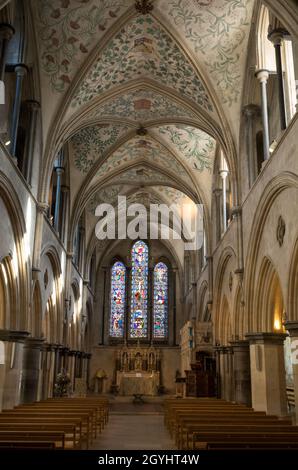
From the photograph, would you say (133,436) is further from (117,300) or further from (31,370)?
(117,300)

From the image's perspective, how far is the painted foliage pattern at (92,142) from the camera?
66.7ft

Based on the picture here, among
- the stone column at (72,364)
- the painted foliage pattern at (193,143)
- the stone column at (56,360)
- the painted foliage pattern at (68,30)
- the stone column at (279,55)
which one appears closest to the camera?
the stone column at (279,55)

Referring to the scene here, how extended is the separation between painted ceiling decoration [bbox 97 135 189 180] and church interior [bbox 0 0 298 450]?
0.09 metres

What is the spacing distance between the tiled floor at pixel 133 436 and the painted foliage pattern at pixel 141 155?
11.0 m

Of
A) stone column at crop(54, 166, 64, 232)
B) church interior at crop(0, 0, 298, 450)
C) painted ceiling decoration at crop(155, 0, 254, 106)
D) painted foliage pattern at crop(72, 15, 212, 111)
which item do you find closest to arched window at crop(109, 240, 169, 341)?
church interior at crop(0, 0, 298, 450)

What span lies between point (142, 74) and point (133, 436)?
1157 cm

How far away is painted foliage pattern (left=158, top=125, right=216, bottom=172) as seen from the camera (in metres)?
20.1

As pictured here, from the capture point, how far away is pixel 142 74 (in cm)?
1705

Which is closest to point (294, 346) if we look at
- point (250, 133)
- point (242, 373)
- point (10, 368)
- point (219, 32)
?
point (242, 373)

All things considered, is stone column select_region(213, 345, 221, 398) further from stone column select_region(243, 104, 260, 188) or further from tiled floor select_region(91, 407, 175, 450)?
stone column select_region(243, 104, 260, 188)

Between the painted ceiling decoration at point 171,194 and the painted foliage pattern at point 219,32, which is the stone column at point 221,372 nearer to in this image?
the painted foliage pattern at point 219,32

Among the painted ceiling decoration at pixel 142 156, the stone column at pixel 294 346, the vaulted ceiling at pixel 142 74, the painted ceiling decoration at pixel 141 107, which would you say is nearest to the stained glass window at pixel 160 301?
the painted ceiling decoration at pixel 142 156

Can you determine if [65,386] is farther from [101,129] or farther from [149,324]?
[149,324]

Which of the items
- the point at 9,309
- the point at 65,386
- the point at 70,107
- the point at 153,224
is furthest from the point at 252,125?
the point at 153,224
